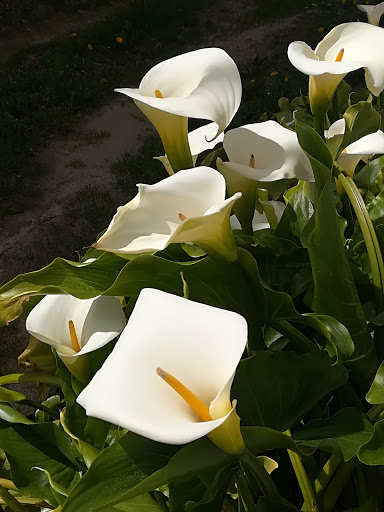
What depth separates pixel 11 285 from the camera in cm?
56

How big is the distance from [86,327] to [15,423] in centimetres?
19

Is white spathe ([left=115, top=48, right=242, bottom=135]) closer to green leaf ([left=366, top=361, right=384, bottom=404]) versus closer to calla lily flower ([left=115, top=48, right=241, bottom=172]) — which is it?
calla lily flower ([left=115, top=48, right=241, bottom=172])

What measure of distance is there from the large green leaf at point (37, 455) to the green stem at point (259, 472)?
0.84ft

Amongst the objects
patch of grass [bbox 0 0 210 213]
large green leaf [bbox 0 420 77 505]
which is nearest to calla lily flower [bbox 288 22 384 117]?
large green leaf [bbox 0 420 77 505]

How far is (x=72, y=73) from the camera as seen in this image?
3205mm

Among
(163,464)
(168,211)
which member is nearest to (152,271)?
(168,211)

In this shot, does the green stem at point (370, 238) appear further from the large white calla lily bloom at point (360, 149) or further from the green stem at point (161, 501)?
the green stem at point (161, 501)

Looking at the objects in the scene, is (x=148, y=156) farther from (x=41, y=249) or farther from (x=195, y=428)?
(x=195, y=428)

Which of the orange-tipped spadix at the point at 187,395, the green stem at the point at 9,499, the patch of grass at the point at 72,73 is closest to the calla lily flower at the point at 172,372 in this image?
the orange-tipped spadix at the point at 187,395

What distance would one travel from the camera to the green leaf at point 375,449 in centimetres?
51

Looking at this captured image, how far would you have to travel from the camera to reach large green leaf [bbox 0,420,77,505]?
693 mm

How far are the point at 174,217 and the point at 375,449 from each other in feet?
0.88

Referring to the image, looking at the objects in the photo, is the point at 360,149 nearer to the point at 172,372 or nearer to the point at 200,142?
the point at 200,142

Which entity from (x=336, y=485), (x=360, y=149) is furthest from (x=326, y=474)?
(x=360, y=149)
